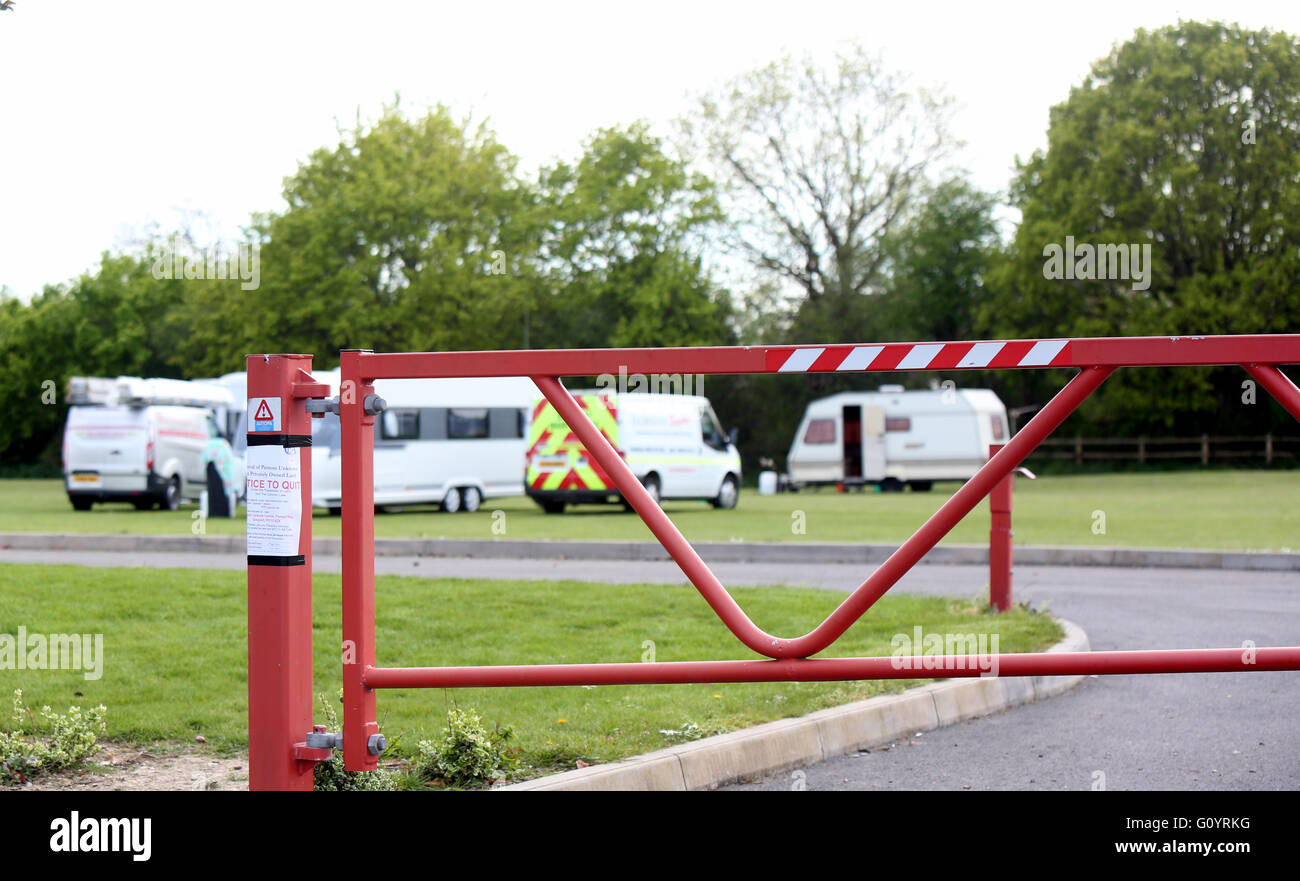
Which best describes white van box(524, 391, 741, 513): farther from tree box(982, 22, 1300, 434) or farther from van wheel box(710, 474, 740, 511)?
tree box(982, 22, 1300, 434)

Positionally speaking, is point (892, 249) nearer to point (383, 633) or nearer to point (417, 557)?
point (417, 557)

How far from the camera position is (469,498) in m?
26.5

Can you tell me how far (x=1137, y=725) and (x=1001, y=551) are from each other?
270 cm

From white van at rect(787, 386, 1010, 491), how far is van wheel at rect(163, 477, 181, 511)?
1683 cm

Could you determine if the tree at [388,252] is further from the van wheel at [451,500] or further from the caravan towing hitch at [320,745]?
the caravan towing hitch at [320,745]

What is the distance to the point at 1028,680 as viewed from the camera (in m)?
7.04

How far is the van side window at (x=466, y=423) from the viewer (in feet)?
85.4

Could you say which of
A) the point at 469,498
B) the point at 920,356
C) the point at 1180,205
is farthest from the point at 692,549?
the point at 1180,205

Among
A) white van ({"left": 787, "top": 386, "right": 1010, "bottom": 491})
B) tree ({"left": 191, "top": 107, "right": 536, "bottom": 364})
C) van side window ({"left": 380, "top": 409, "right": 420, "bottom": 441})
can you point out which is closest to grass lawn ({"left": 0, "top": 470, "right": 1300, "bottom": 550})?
van side window ({"left": 380, "top": 409, "right": 420, "bottom": 441})
